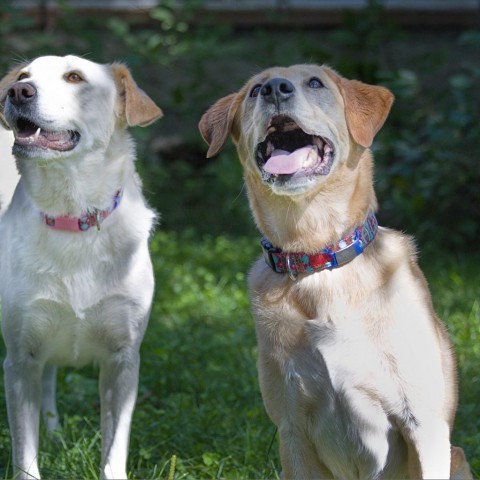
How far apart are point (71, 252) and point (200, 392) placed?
114cm

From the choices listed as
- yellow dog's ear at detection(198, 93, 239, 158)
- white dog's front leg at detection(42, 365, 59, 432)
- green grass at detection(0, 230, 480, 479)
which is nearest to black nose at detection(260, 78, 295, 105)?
yellow dog's ear at detection(198, 93, 239, 158)

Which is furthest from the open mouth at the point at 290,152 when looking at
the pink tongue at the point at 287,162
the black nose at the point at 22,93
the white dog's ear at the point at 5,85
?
the white dog's ear at the point at 5,85

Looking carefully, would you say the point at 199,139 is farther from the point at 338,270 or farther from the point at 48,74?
the point at 338,270

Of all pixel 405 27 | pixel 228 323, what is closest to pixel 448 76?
pixel 405 27

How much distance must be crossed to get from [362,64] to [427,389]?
5.52m

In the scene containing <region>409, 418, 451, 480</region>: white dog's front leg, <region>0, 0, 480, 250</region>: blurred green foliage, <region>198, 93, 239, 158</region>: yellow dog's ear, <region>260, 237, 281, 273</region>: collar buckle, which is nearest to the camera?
<region>409, 418, 451, 480</region>: white dog's front leg

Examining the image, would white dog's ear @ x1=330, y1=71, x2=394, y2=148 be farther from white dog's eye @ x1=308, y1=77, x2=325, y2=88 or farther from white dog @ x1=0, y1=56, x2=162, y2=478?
white dog @ x1=0, y1=56, x2=162, y2=478

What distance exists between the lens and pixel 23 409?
372 cm

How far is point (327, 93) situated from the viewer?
3260mm

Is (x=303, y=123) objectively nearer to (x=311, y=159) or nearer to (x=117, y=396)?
(x=311, y=159)

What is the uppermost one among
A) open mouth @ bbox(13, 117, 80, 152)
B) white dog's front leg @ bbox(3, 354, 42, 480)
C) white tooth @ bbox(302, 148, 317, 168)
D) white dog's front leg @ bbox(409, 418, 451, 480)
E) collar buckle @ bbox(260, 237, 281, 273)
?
white tooth @ bbox(302, 148, 317, 168)

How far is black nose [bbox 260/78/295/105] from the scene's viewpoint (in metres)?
3.14

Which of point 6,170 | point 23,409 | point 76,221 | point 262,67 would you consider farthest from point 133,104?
point 262,67

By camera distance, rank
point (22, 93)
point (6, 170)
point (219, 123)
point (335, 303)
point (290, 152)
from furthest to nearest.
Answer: point (6, 170) → point (22, 93) → point (219, 123) → point (290, 152) → point (335, 303)
